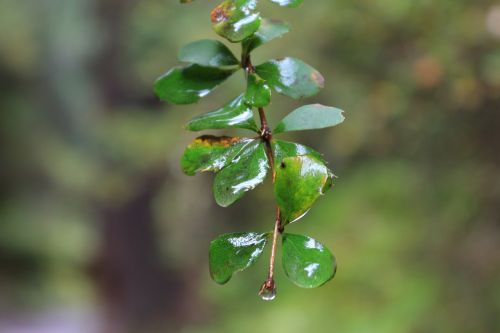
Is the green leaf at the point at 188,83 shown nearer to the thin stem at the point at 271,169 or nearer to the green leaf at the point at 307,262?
the thin stem at the point at 271,169

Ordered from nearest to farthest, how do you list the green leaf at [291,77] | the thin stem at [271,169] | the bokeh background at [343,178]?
the thin stem at [271,169] < the green leaf at [291,77] < the bokeh background at [343,178]

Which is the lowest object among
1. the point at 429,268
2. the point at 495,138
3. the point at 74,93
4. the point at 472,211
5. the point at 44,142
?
the point at 44,142

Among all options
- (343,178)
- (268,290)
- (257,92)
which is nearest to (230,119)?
(257,92)

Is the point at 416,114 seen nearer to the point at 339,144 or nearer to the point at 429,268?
the point at 339,144

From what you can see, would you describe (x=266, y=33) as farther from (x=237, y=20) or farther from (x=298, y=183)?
(x=298, y=183)

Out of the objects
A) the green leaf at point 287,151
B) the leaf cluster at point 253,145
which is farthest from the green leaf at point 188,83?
the green leaf at point 287,151

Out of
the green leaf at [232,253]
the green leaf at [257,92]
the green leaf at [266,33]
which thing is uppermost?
the green leaf at [266,33]

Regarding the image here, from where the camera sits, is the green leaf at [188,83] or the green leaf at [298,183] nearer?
the green leaf at [298,183]

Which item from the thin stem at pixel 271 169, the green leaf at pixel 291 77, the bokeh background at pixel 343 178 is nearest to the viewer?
the thin stem at pixel 271 169

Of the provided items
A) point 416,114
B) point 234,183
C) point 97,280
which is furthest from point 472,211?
point 97,280
